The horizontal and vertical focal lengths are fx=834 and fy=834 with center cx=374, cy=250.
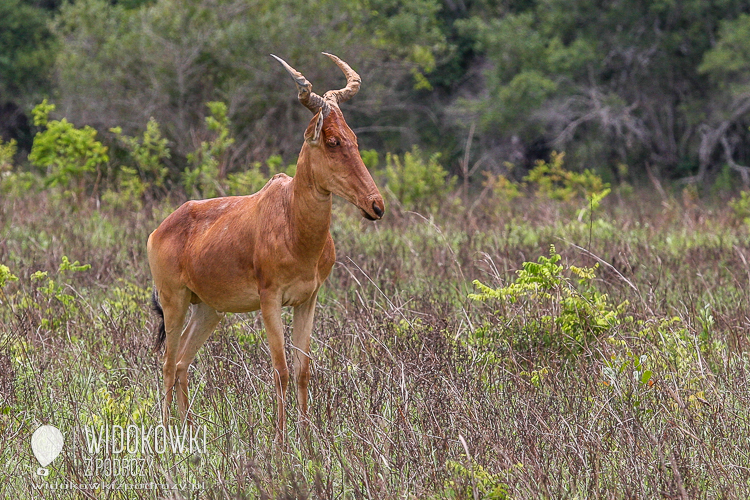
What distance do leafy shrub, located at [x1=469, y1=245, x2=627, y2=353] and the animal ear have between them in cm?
140

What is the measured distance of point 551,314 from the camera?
16.3 ft

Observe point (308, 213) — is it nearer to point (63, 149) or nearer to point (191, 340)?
point (191, 340)

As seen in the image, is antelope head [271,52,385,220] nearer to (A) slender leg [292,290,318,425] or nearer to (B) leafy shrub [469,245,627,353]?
(A) slender leg [292,290,318,425]

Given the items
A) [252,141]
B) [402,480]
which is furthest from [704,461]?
[252,141]

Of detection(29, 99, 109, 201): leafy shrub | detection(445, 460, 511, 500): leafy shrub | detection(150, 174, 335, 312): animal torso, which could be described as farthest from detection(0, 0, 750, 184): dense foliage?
detection(445, 460, 511, 500): leafy shrub

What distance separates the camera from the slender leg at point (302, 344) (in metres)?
4.03

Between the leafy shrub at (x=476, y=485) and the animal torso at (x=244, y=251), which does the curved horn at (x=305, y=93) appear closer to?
the animal torso at (x=244, y=251)

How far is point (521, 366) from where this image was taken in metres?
4.65

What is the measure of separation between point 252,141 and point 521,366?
1255cm

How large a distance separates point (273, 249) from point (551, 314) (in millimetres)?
1934

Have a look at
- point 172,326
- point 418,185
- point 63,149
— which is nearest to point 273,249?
point 172,326

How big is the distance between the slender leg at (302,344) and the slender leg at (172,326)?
0.68m

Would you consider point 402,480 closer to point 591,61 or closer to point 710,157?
point 591,61

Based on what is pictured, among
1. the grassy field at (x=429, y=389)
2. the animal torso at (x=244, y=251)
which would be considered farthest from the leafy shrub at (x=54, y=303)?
the animal torso at (x=244, y=251)
